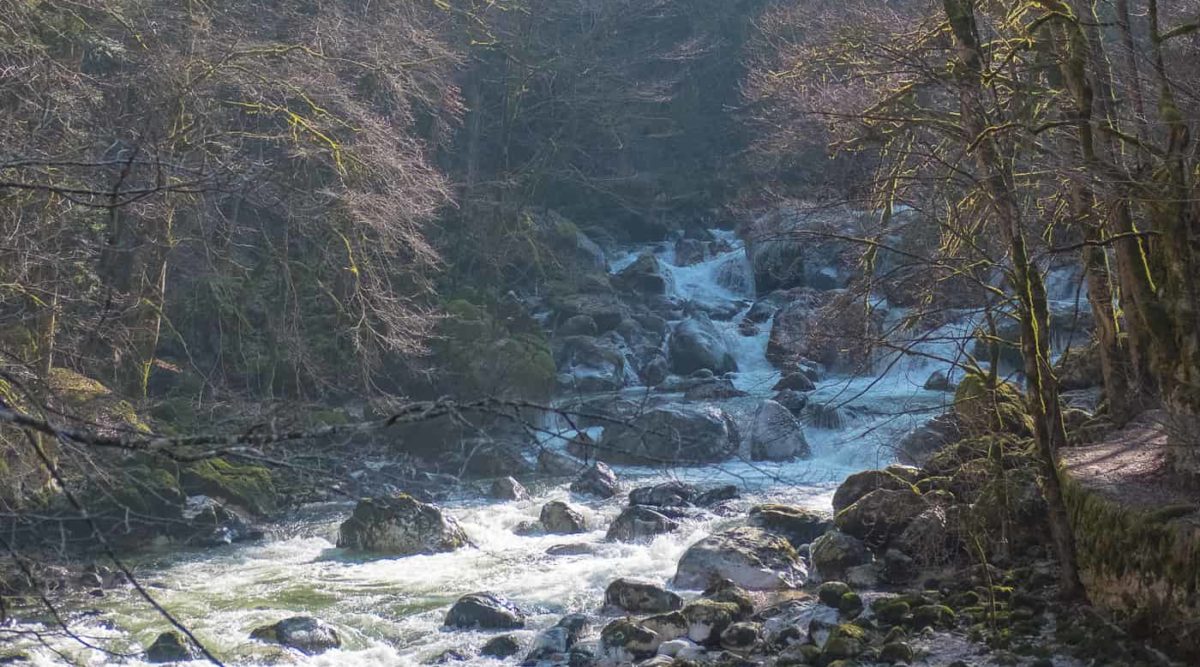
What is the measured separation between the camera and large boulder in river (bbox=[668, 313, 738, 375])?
24.0 m

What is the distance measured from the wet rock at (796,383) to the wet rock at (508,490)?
6.47m

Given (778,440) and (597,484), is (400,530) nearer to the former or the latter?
(597,484)

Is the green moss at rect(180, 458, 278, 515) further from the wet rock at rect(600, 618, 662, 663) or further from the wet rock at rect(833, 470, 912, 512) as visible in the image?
the wet rock at rect(600, 618, 662, 663)

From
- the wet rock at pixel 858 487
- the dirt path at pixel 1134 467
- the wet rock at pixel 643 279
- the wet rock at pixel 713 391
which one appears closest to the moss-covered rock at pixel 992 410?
the dirt path at pixel 1134 467

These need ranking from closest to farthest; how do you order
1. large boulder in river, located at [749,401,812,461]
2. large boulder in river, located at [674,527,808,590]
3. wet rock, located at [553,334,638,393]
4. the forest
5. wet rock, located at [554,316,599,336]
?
the forest
large boulder in river, located at [674,527,808,590]
large boulder in river, located at [749,401,812,461]
wet rock, located at [553,334,638,393]
wet rock, located at [554,316,599,336]

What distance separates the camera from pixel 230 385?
61.6ft

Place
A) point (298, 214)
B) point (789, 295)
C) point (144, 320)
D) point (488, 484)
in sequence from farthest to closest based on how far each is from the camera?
point (789, 295) < point (488, 484) < point (144, 320) < point (298, 214)

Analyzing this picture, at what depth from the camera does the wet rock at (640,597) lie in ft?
33.6

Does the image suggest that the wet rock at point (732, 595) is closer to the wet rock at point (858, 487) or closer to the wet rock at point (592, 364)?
the wet rock at point (858, 487)

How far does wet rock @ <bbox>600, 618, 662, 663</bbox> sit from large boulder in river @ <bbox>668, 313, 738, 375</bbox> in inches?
576

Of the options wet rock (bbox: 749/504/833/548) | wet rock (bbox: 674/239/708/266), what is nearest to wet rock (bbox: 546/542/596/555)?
wet rock (bbox: 749/504/833/548)

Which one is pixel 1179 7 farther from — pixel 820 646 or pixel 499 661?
pixel 499 661

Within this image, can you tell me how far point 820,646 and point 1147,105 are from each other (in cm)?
412

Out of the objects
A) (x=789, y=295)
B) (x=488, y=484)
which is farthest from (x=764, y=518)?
(x=789, y=295)
